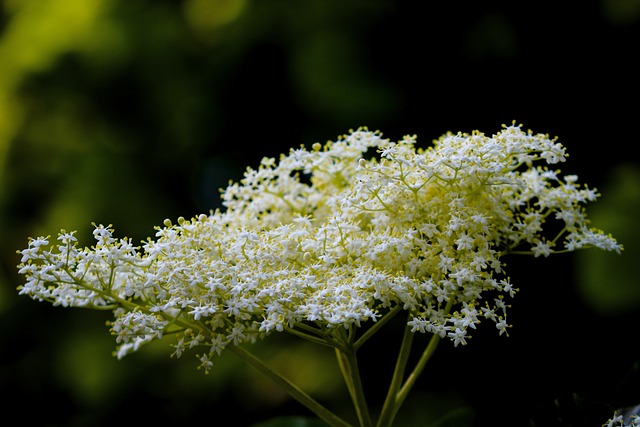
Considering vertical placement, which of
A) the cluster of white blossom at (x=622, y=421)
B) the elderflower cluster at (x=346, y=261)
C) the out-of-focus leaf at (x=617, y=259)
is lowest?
the cluster of white blossom at (x=622, y=421)

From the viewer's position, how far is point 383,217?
0.74 meters

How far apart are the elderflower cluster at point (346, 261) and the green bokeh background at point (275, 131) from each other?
111cm

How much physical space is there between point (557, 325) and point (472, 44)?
865mm

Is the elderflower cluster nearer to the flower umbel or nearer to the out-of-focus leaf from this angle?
the flower umbel

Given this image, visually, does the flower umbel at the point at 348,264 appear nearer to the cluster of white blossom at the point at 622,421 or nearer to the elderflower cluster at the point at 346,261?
the elderflower cluster at the point at 346,261

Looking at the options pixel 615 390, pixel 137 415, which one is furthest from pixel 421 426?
pixel 615 390

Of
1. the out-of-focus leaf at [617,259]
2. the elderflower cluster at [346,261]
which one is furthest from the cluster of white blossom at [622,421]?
the out-of-focus leaf at [617,259]

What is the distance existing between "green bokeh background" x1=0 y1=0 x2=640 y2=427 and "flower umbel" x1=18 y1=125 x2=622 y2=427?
1.12 metres

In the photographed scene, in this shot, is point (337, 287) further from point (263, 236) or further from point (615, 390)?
point (615, 390)

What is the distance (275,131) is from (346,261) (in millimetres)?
1426

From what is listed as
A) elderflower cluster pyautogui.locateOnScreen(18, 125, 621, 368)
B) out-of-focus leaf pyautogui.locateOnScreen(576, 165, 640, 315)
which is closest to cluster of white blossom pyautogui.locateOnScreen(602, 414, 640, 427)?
elderflower cluster pyautogui.locateOnScreen(18, 125, 621, 368)

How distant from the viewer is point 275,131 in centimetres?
212

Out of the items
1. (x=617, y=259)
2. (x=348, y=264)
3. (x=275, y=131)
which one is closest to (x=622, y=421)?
(x=348, y=264)

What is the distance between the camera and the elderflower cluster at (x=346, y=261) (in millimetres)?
657
